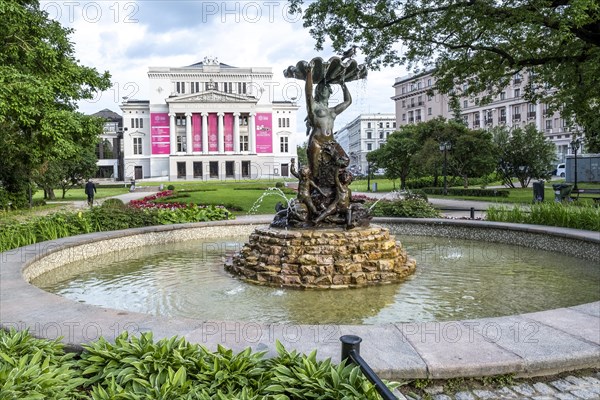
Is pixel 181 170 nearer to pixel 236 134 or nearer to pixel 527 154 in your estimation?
pixel 236 134

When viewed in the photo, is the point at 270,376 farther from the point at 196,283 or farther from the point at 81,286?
the point at 81,286

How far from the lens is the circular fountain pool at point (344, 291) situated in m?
6.19

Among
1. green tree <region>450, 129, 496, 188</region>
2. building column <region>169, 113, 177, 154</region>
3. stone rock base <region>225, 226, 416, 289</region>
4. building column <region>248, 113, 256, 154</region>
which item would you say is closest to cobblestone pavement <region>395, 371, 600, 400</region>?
stone rock base <region>225, 226, 416, 289</region>

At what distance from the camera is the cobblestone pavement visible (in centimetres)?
342

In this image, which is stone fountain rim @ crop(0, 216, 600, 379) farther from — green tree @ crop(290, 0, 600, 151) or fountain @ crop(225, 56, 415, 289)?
green tree @ crop(290, 0, 600, 151)

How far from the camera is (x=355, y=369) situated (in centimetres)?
310

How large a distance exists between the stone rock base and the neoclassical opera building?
71.0 m

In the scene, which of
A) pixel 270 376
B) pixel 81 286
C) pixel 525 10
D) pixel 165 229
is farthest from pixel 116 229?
pixel 525 10

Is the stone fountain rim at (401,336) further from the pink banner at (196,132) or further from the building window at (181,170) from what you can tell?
the pink banner at (196,132)

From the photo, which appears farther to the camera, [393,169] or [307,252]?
[393,169]

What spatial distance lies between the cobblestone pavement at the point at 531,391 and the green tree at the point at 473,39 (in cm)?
1391

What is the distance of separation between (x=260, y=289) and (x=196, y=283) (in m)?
1.26

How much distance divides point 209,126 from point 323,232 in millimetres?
76793

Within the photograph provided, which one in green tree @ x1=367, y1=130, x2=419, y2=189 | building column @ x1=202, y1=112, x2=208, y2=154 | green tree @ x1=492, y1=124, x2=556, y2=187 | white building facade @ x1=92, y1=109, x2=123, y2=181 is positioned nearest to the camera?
green tree @ x1=492, y1=124, x2=556, y2=187
